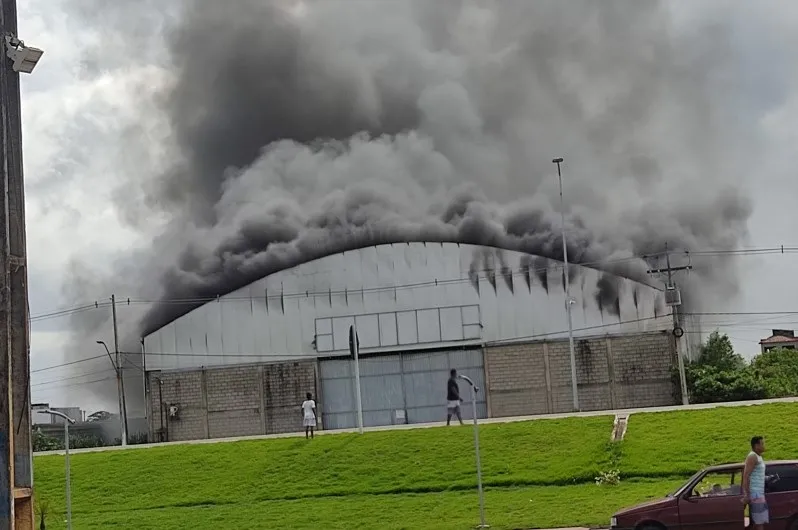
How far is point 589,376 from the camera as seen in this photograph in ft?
147

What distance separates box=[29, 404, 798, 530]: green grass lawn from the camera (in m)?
21.0

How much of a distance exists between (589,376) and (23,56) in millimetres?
37803

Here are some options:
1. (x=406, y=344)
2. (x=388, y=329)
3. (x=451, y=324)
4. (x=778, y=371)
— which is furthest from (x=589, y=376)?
(x=778, y=371)

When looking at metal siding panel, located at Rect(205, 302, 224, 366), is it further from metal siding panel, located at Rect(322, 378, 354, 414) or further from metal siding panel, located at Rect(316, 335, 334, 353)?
metal siding panel, located at Rect(322, 378, 354, 414)

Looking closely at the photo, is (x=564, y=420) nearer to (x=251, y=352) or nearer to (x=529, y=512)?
(x=529, y=512)

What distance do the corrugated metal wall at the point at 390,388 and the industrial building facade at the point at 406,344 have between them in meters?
0.06

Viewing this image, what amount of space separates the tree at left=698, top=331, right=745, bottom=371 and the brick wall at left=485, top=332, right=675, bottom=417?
4.34 meters

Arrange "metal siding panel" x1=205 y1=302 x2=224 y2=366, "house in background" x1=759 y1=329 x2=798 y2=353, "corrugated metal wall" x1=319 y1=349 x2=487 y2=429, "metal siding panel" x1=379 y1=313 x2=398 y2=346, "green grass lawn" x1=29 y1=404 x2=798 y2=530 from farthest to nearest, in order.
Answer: "house in background" x1=759 y1=329 x2=798 y2=353 < "metal siding panel" x1=205 y1=302 x2=224 y2=366 < "metal siding panel" x1=379 y1=313 x2=398 y2=346 < "corrugated metal wall" x1=319 y1=349 x2=487 y2=429 < "green grass lawn" x1=29 y1=404 x2=798 y2=530

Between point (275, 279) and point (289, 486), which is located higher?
point (275, 279)

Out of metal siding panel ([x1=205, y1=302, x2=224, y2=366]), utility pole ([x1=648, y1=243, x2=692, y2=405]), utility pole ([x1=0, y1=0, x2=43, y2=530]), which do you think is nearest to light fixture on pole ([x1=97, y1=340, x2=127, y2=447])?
metal siding panel ([x1=205, y1=302, x2=224, y2=366])

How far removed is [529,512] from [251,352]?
29613 mm

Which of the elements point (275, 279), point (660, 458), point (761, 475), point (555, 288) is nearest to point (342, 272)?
point (275, 279)

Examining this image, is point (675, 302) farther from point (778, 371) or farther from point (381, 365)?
point (778, 371)

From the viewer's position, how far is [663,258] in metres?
48.5
